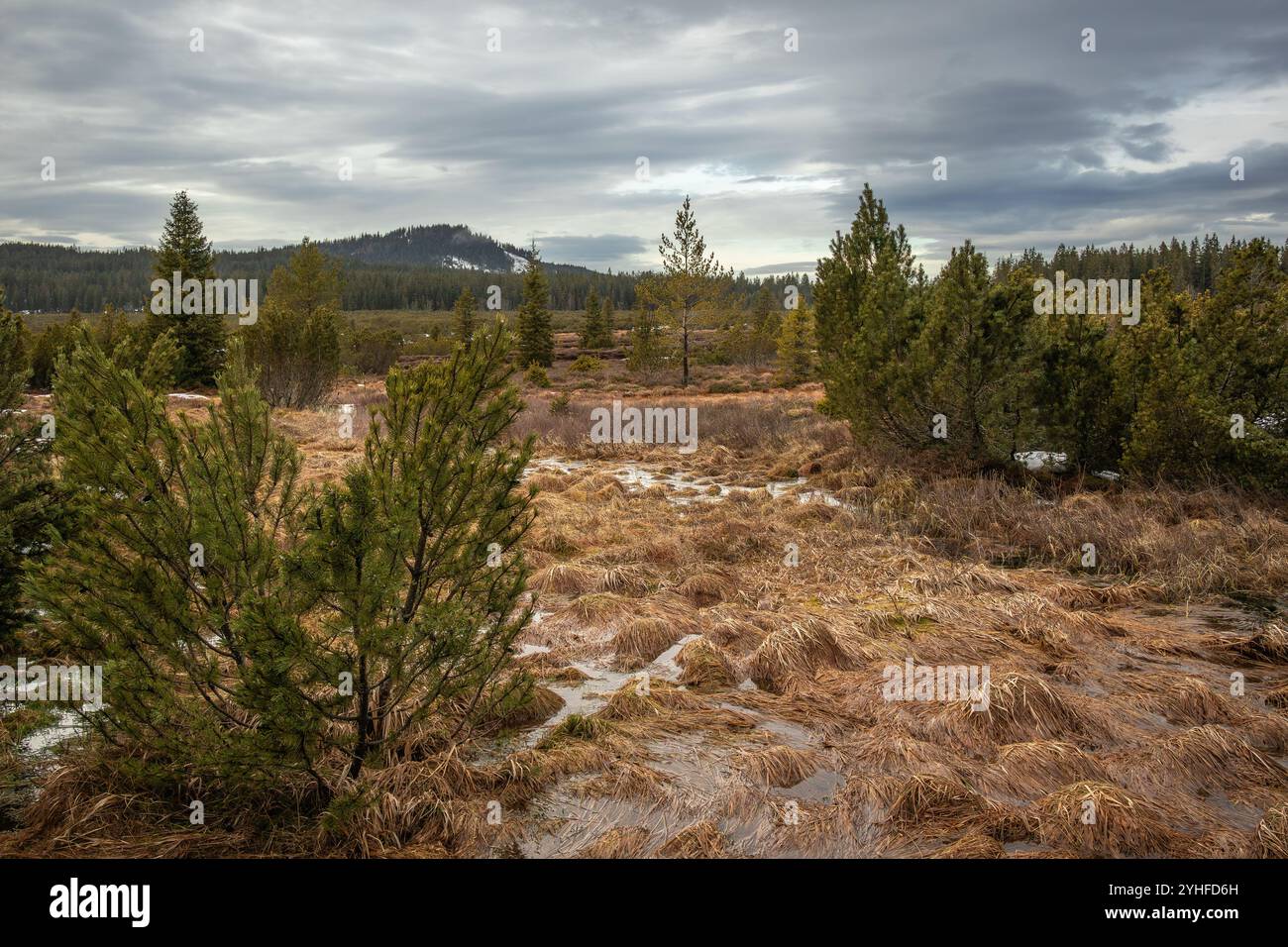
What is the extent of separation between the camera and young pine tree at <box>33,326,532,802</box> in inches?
121

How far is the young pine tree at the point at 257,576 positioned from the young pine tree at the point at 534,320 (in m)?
40.7

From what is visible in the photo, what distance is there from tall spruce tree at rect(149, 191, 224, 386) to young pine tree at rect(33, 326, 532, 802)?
Result: 83.0 feet

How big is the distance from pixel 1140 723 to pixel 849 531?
4.48m

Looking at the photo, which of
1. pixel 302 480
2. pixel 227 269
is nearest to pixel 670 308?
pixel 302 480

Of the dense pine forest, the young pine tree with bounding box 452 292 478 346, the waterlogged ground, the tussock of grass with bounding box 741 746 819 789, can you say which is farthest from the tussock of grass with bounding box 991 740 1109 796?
the dense pine forest

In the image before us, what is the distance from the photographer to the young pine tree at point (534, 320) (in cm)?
4422

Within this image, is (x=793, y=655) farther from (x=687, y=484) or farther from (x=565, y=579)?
(x=687, y=484)

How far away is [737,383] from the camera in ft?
113

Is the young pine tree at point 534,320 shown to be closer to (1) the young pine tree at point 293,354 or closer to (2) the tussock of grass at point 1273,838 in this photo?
(1) the young pine tree at point 293,354

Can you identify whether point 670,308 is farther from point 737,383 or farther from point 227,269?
point 227,269

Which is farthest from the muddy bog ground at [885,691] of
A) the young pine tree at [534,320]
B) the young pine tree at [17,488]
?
the young pine tree at [534,320]

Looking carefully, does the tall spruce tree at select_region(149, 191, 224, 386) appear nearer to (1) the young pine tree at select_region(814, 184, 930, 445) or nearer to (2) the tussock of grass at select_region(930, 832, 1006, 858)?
(1) the young pine tree at select_region(814, 184, 930, 445)

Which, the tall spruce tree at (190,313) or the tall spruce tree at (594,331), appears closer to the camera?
the tall spruce tree at (190,313)

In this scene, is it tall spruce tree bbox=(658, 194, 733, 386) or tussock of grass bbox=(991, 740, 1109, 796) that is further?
tall spruce tree bbox=(658, 194, 733, 386)
